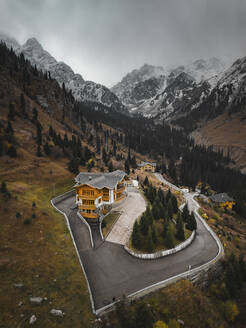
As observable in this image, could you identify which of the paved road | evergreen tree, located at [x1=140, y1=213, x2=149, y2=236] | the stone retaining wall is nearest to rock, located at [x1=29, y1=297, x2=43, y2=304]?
the paved road

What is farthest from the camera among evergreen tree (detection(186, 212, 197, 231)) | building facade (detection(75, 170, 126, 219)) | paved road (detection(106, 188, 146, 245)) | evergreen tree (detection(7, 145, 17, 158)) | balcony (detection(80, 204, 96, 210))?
evergreen tree (detection(7, 145, 17, 158))

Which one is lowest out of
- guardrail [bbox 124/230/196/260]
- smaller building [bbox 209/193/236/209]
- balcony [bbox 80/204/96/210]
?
smaller building [bbox 209/193/236/209]

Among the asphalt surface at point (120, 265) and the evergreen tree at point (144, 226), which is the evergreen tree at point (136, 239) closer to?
the asphalt surface at point (120, 265)

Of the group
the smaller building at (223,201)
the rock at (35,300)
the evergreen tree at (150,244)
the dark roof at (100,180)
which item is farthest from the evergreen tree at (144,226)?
the smaller building at (223,201)

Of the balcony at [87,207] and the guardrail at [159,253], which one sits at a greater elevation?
the balcony at [87,207]

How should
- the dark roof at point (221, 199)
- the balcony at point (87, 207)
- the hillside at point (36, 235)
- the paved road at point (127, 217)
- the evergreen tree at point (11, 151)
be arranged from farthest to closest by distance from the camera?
the dark roof at point (221, 199) → the evergreen tree at point (11, 151) → the balcony at point (87, 207) → the paved road at point (127, 217) → the hillside at point (36, 235)

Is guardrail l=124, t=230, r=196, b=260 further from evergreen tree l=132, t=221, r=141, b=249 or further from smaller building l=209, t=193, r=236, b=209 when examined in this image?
smaller building l=209, t=193, r=236, b=209

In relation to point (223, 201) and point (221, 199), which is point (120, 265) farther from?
point (221, 199)
